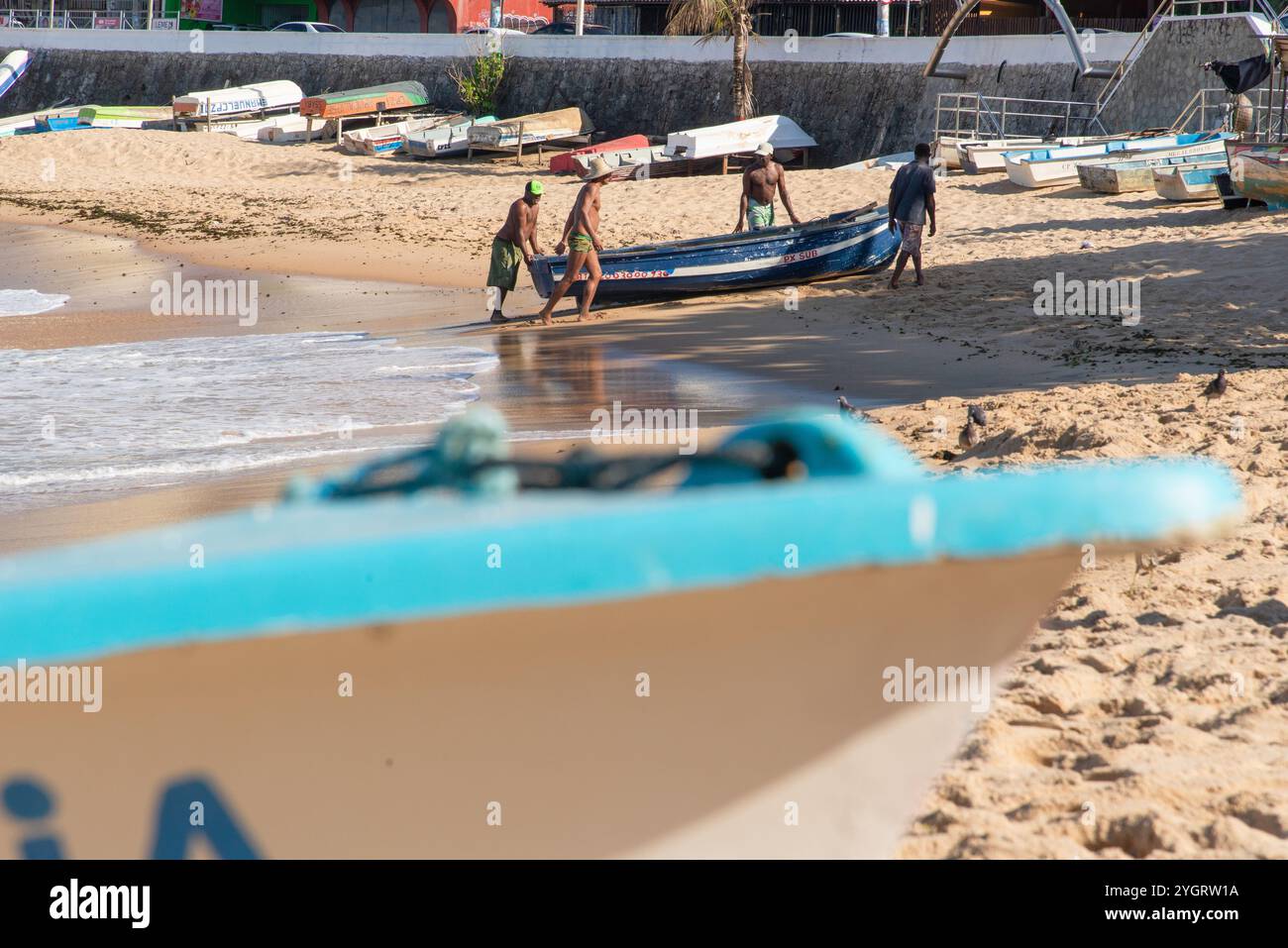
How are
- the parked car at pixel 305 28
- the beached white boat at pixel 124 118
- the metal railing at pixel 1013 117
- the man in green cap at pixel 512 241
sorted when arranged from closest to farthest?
1. the man in green cap at pixel 512 241
2. the metal railing at pixel 1013 117
3. the beached white boat at pixel 124 118
4. the parked car at pixel 305 28

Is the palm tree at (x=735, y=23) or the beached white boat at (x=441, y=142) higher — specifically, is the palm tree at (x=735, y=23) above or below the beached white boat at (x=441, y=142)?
above

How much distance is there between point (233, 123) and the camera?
36.1 metres

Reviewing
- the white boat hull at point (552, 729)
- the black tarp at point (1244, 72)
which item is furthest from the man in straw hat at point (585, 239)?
the black tarp at point (1244, 72)

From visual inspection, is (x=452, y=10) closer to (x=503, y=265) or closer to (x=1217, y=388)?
(x=503, y=265)

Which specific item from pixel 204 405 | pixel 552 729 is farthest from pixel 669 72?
pixel 552 729

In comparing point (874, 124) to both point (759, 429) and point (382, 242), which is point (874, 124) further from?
point (759, 429)

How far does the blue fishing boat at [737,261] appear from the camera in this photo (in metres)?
13.7

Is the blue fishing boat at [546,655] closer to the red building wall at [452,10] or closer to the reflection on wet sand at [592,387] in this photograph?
the reflection on wet sand at [592,387]

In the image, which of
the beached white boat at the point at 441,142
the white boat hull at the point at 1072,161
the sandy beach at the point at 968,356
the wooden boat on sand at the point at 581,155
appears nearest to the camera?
the sandy beach at the point at 968,356

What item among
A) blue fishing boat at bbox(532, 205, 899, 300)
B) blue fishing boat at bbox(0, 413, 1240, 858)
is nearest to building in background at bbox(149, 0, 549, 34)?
blue fishing boat at bbox(532, 205, 899, 300)

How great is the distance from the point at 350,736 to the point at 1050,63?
26.7 meters

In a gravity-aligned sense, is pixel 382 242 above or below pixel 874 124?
below

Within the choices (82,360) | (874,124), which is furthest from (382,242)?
(874,124)

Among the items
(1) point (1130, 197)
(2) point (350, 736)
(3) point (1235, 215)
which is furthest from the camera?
(1) point (1130, 197)
